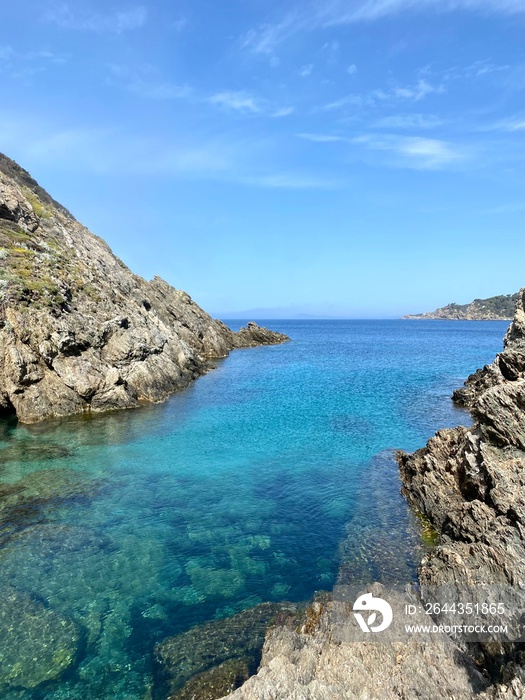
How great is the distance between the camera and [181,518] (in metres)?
21.7

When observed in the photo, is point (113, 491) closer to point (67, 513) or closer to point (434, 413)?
point (67, 513)

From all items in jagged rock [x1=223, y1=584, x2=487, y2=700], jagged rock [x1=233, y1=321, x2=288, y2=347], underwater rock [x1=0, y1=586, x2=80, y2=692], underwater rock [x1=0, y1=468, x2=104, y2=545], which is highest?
jagged rock [x1=233, y1=321, x2=288, y2=347]

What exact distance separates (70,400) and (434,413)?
36.3 metres

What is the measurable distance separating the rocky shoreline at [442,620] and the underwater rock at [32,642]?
4232mm

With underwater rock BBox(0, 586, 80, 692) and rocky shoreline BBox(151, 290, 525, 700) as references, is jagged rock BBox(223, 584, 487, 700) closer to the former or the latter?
rocky shoreline BBox(151, 290, 525, 700)

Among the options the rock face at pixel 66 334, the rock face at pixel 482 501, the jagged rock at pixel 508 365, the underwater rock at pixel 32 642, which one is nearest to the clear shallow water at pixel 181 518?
the underwater rock at pixel 32 642

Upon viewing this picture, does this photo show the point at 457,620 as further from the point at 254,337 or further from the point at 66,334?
the point at 254,337

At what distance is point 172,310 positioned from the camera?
9275cm

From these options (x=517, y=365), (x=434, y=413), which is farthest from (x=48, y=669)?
(x=434, y=413)

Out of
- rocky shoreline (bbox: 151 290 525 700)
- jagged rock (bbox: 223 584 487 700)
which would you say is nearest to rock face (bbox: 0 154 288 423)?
rocky shoreline (bbox: 151 290 525 700)

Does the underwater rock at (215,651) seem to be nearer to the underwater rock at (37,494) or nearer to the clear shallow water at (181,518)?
the clear shallow water at (181,518)

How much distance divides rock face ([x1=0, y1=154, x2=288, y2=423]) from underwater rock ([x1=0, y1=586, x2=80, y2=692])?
27408 mm

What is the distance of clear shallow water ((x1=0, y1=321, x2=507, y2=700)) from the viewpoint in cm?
1456

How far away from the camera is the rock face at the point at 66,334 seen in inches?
1617
